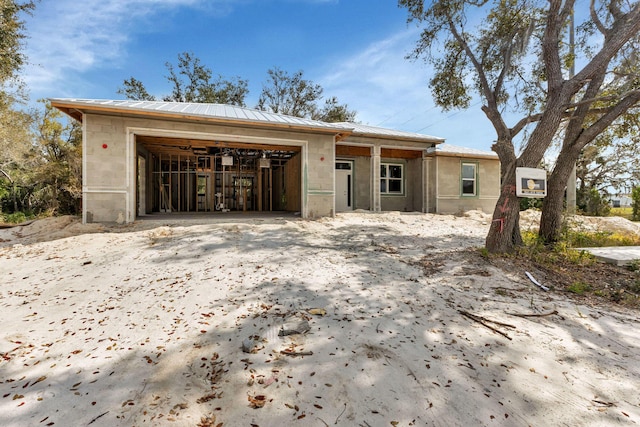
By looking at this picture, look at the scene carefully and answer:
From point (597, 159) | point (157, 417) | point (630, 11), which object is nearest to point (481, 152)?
point (630, 11)

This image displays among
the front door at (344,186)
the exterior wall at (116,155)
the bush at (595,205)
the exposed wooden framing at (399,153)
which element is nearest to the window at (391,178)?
the exposed wooden framing at (399,153)

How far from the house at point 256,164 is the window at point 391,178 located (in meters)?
0.05

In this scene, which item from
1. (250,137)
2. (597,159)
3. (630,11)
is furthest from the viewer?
(597,159)

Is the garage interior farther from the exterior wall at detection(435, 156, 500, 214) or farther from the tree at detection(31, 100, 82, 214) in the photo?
the exterior wall at detection(435, 156, 500, 214)

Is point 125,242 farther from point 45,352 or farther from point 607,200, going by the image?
point 607,200

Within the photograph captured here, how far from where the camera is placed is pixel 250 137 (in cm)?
981

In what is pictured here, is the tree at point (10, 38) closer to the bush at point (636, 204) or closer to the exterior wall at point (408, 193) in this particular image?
the exterior wall at point (408, 193)

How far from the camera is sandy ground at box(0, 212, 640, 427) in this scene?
6.90 ft

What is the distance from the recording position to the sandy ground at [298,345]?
2104 millimetres

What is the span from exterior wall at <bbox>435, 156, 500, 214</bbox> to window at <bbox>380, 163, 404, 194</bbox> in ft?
6.47

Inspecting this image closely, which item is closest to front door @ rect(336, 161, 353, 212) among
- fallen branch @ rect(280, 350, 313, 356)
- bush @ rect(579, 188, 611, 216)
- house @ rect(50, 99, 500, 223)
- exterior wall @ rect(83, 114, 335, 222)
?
house @ rect(50, 99, 500, 223)

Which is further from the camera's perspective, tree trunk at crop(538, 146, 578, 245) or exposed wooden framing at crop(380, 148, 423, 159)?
exposed wooden framing at crop(380, 148, 423, 159)

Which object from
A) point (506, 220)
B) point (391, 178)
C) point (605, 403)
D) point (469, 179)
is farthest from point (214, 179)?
point (605, 403)

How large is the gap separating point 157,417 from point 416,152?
15.0 metres
